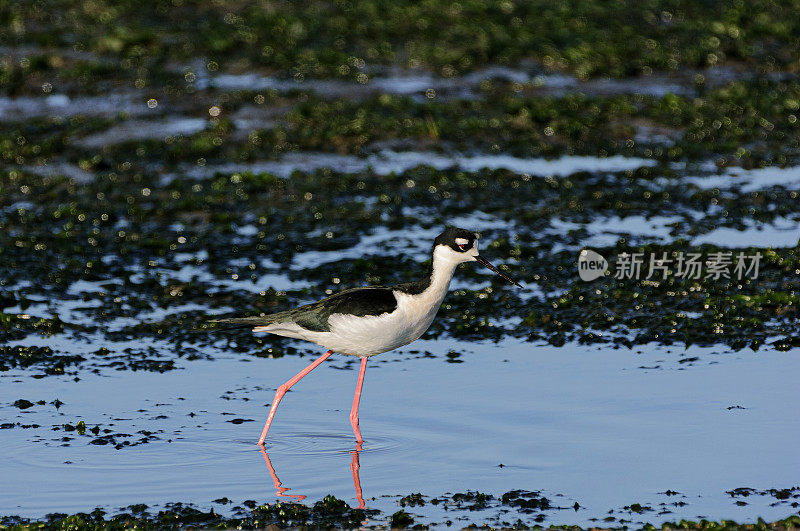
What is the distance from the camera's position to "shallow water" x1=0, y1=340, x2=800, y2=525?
24.4 feet

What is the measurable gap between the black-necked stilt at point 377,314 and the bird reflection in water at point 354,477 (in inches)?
6.5

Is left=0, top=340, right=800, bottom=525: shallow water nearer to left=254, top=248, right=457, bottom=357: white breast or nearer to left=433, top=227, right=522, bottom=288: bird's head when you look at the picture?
left=254, top=248, right=457, bottom=357: white breast

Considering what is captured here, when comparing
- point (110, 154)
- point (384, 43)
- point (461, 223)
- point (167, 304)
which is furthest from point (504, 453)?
point (384, 43)

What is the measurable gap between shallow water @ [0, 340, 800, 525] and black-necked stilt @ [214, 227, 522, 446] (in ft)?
1.47

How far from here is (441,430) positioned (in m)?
8.47

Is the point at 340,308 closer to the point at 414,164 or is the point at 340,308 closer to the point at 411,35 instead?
the point at 414,164

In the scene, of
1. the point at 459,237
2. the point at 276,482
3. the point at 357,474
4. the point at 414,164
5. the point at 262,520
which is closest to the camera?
the point at 262,520

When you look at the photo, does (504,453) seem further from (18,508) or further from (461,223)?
(461,223)

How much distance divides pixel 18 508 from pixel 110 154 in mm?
9686

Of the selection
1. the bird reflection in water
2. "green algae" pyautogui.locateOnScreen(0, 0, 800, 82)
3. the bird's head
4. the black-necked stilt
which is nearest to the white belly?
the black-necked stilt

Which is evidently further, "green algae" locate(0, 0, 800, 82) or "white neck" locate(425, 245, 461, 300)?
"green algae" locate(0, 0, 800, 82)

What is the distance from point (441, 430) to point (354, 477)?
0.91 metres

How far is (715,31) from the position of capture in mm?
20609

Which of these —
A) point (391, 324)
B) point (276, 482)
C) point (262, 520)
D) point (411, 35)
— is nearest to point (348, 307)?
point (391, 324)
